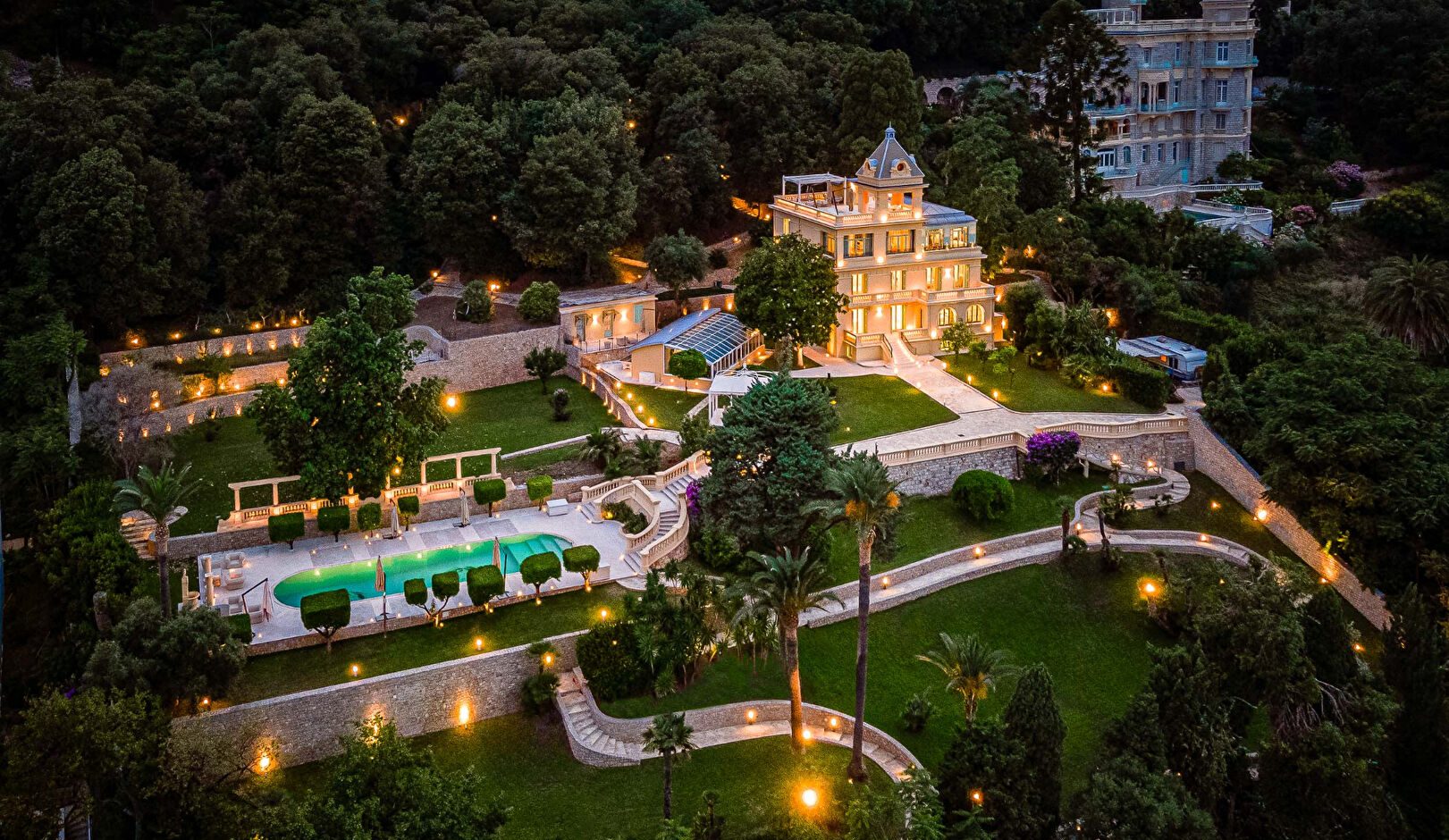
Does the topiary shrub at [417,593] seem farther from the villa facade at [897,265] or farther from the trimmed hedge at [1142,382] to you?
the trimmed hedge at [1142,382]

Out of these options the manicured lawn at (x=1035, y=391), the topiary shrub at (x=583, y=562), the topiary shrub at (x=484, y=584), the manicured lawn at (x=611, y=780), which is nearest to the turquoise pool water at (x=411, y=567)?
the topiary shrub at (x=484, y=584)

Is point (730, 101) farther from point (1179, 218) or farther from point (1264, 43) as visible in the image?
point (1264, 43)

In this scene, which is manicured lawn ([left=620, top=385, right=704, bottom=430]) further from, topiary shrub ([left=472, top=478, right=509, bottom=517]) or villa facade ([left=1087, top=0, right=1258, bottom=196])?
villa facade ([left=1087, top=0, right=1258, bottom=196])

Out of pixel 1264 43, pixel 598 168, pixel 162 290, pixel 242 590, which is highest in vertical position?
pixel 1264 43

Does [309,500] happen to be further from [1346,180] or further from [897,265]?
[1346,180]

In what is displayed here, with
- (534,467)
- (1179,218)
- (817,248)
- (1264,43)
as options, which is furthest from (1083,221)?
(1264,43)

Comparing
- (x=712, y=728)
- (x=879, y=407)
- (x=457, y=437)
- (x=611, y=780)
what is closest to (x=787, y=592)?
(x=712, y=728)

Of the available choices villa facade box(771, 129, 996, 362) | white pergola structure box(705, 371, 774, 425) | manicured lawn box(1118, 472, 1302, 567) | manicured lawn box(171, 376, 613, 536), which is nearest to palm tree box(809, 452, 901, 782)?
white pergola structure box(705, 371, 774, 425)
